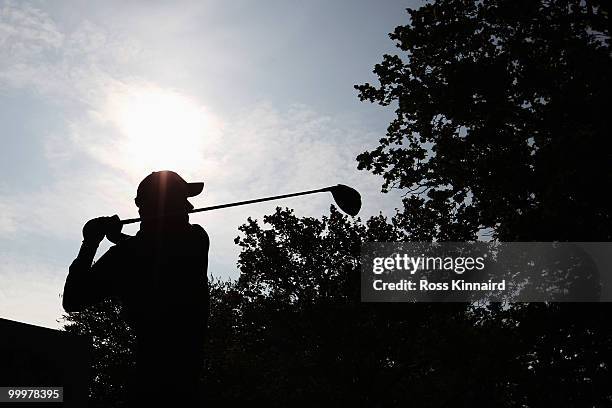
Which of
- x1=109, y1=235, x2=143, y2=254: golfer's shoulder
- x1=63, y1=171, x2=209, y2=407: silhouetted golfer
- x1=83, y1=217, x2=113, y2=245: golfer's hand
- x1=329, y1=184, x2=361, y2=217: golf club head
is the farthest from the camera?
x1=329, y1=184, x2=361, y2=217: golf club head

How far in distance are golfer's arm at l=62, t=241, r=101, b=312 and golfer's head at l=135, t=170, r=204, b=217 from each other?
0.43m

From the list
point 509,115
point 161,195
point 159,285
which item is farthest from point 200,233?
point 509,115

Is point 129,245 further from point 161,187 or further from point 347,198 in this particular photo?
point 347,198

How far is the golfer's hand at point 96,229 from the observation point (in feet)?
11.6

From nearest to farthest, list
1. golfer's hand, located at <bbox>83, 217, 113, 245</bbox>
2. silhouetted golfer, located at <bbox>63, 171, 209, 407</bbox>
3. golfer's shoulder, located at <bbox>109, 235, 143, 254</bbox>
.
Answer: silhouetted golfer, located at <bbox>63, 171, 209, 407</bbox>
golfer's shoulder, located at <bbox>109, 235, 143, 254</bbox>
golfer's hand, located at <bbox>83, 217, 113, 245</bbox>

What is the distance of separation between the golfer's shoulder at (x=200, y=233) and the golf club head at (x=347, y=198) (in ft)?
14.0

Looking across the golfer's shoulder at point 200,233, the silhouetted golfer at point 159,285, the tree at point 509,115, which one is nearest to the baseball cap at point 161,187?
the silhouetted golfer at point 159,285

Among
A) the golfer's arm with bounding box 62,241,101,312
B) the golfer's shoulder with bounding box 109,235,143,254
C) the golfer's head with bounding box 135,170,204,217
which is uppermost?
the golfer's head with bounding box 135,170,204,217

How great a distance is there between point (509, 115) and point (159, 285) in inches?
586

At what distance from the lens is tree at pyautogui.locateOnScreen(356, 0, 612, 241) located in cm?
1434

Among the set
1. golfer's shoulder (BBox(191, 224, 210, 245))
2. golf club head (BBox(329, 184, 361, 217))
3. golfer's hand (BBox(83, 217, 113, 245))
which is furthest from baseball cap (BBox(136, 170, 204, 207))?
golf club head (BBox(329, 184, 361, 217))

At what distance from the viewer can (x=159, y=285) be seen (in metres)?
3.20

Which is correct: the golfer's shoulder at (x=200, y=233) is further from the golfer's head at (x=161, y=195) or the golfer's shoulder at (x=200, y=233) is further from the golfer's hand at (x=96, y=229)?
the golfer's hand at (x=96, y=229)

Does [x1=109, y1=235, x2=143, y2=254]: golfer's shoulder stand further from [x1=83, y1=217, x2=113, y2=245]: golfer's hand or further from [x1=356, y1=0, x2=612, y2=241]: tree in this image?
[x1=356, y1=0, x2=612, y2=241]: tree
